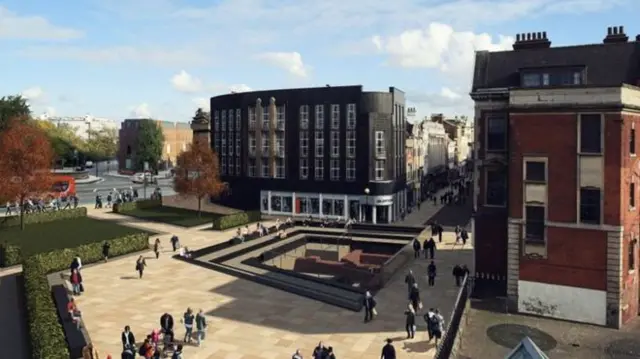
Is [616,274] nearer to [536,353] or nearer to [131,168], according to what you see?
[536,353]

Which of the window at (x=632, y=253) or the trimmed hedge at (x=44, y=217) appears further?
the trimmed hedge at (x=44, y=217)

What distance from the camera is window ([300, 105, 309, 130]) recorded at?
204 feet

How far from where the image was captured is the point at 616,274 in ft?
91.2

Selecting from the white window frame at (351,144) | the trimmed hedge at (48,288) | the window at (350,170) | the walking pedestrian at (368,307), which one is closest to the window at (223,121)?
the white window frame at (351,144)

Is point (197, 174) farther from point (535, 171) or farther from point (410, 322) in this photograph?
point (410, 322)

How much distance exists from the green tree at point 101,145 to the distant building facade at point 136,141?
18.0m

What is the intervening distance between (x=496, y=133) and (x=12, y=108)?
242 feet

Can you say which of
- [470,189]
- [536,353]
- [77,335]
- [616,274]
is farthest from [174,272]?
[470,189]

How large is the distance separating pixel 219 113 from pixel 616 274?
5447 centimetres

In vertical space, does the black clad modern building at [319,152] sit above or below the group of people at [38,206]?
above

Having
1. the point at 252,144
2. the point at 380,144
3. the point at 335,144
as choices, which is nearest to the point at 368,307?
the point at 380,144

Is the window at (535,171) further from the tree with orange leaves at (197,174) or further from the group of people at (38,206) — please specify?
the group of people at (38,206)

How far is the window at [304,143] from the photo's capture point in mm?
62531

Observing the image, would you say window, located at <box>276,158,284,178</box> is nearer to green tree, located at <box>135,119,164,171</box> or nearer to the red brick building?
the red brick building
